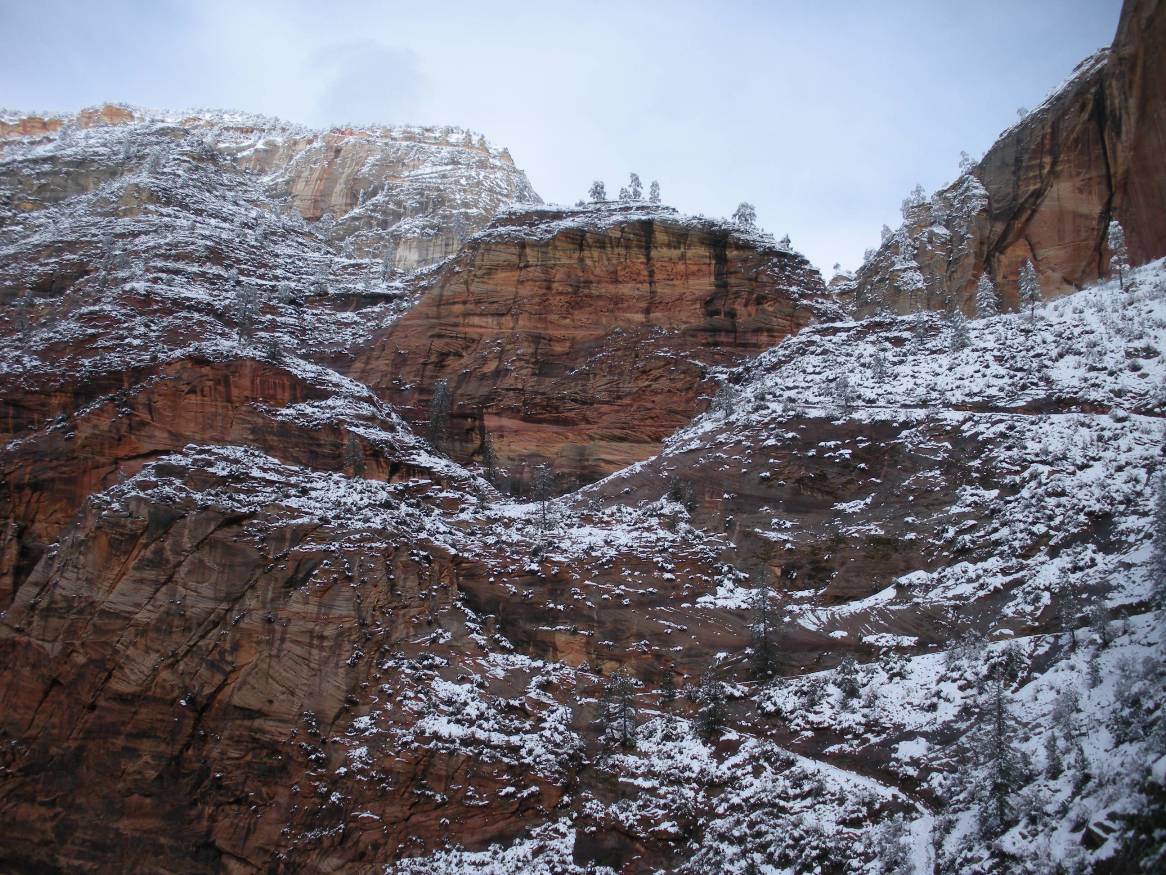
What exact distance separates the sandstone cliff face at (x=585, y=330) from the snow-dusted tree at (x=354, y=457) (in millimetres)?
13111

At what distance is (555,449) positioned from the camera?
57.6 meters

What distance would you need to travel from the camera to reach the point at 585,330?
6288 centimetres

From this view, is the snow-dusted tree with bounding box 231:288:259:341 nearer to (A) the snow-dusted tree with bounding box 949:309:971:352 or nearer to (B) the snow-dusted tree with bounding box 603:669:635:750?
(B) the snow-dusted tree with bounding box 603:669:635:750

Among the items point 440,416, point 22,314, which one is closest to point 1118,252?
point 440,416

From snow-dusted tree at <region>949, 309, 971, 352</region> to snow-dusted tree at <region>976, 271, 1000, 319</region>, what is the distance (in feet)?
8.49


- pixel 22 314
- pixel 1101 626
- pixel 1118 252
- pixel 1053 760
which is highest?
pixel 1118 252

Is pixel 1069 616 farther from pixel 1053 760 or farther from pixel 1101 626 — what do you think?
pixel 1053 760

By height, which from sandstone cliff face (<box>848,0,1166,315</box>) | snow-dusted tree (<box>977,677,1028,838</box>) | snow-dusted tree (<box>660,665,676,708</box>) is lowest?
snow-dusted tree (<box>977,677,1028,838</box>)

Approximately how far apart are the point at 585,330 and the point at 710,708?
108 feet

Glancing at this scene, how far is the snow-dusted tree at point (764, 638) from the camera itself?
3656 cm

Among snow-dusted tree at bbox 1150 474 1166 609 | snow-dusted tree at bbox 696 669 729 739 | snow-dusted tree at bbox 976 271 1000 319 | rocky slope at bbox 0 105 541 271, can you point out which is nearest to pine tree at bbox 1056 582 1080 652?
snow-dusted tree at bbox 1150 474 1166 609

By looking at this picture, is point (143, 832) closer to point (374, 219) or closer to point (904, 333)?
point (904, 333)

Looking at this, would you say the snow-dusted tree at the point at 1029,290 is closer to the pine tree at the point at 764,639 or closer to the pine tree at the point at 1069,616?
the pine tree at the point at 1069,616

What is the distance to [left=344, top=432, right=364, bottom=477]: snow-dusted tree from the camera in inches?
1775
